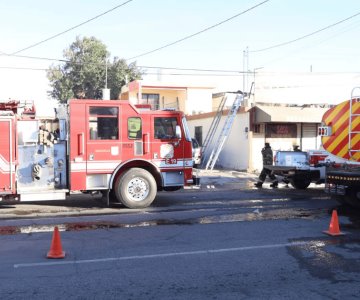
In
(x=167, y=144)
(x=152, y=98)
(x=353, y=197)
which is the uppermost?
(x=152, y=98)

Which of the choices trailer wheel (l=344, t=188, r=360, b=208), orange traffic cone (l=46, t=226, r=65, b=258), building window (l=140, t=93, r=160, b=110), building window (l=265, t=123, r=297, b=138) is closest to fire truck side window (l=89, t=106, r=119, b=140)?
orange traffic cone (l=46, t=226, r=65, b=258)

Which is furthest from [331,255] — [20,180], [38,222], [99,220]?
[20,180]

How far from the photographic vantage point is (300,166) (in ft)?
50.3

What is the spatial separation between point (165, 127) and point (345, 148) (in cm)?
438

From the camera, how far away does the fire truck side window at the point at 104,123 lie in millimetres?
11375

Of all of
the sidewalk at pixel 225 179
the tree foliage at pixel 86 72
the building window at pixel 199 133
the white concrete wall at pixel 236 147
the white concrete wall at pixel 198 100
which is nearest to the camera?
the sidewalk at pixel 225 179

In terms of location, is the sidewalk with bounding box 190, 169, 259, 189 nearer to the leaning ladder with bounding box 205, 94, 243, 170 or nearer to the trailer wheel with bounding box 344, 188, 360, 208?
the leaning ladder with bounding box 205, 94, 243, 170

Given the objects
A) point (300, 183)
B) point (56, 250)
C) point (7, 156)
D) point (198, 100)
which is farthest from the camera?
point (198, 100)

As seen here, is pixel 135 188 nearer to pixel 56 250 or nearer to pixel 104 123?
pixel 104 123

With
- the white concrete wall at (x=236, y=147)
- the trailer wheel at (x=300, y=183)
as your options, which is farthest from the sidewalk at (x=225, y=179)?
the trailer wheel at (x=300, y=183)

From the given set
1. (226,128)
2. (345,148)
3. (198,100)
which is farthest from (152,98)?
(345,148)

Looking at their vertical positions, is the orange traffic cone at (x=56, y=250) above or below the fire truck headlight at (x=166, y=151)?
below

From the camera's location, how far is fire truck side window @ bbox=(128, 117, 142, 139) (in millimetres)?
11677

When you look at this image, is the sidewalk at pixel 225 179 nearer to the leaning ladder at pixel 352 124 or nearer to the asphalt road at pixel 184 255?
the asphalt road at pixel 184 255
